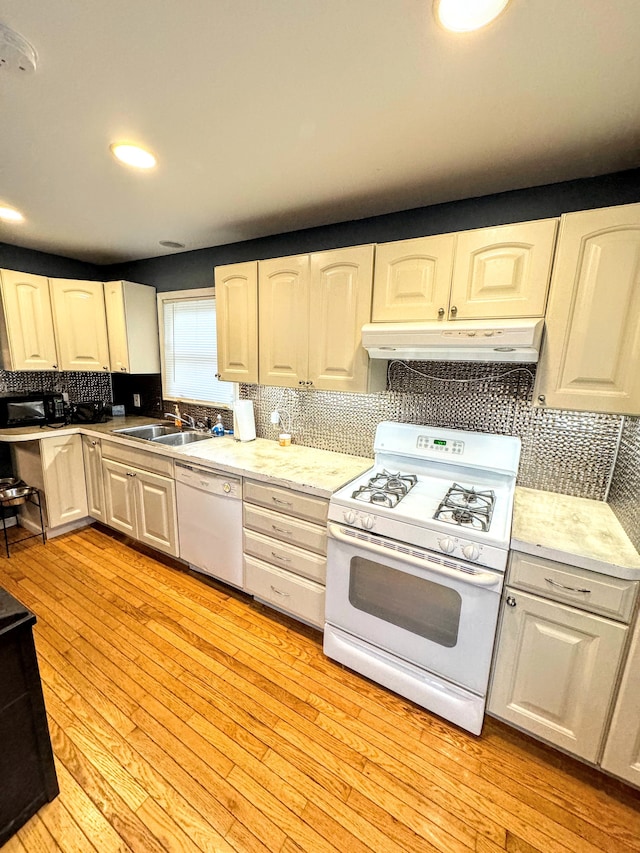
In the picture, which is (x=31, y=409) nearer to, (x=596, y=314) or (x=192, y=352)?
(x=192, y=352)

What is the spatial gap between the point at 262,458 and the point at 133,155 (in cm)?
166

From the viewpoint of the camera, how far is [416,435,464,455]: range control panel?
1.93m

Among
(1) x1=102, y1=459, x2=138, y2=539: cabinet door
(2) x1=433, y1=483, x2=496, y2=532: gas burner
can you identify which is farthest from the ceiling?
(1) x1=102, y1=459, x2=138, y2=539: cabinet door

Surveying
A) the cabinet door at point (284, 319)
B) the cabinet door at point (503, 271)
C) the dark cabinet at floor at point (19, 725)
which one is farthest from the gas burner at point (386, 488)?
the dark cabinet at floor at point (19, 725)

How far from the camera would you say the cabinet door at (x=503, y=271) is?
4.83ft

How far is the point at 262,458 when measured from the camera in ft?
7.48

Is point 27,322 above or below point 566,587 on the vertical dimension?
above

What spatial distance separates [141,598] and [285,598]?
102 centimetres

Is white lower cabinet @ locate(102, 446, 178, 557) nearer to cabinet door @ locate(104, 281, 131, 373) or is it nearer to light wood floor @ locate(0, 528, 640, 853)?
light wood floor @ locate(0, 528, 640, 853)

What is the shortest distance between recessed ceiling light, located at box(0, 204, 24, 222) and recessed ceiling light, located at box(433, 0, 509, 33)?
2.61 m

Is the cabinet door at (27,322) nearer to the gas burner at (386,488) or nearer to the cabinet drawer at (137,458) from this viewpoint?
the cabinet drawer at (137,458)

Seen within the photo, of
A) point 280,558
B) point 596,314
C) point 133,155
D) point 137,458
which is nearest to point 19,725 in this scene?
point 280,558

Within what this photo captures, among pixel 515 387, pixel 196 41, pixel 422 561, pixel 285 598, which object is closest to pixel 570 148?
pixel 515 387

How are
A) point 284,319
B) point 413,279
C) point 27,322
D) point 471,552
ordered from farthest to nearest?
point 27,322
point 284,319
point 413,279
point 471,552
